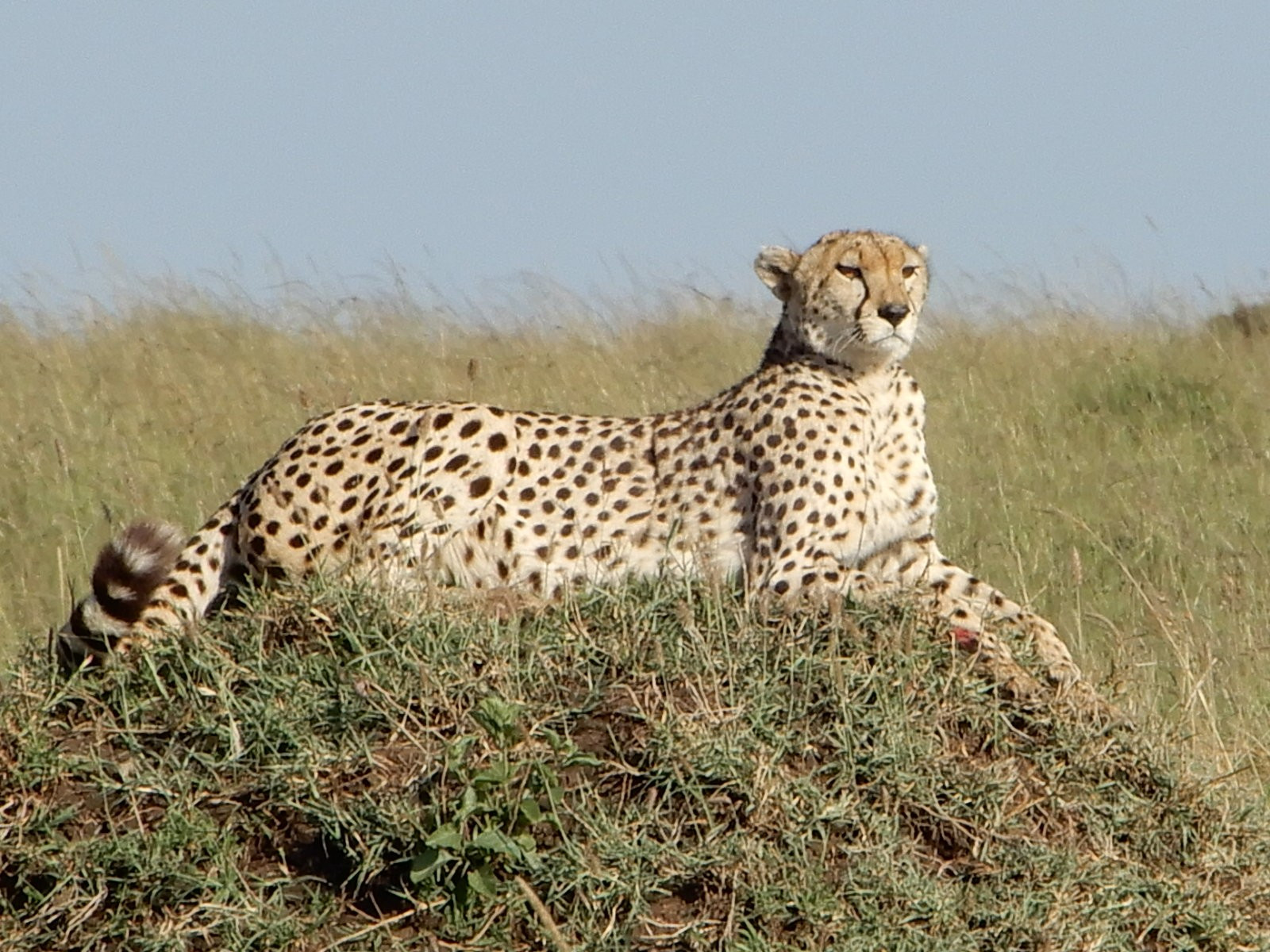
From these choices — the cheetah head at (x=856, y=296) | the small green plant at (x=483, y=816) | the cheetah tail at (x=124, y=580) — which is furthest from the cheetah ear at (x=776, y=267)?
the small green plant at (x=483, y=816)

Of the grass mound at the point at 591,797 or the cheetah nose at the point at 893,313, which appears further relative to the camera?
the cheetah nose at the point at 893,313

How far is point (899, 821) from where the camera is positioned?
A: 10.00 ft

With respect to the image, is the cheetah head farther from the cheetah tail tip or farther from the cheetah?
the cheetah tail tip

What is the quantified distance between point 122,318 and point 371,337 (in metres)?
1.02

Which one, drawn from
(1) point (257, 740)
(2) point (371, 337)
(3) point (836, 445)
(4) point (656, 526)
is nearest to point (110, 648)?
(1) point (257, 740)

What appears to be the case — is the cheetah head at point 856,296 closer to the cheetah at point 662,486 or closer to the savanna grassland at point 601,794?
the cheetah at point 662,486

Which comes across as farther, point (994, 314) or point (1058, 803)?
point (994, 314)

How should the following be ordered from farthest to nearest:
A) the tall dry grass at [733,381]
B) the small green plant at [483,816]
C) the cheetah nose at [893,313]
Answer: the tall dry grass at [733,381] < the cheetah nose at [893,313] < the small green plant at [483,816]

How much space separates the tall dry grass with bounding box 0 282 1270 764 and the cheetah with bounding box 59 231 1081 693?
64 centimetres

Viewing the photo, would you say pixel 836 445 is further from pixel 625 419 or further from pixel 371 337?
pixel 371 337

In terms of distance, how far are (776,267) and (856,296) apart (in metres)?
0.29

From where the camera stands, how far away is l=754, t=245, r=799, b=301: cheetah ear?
491 centimetres

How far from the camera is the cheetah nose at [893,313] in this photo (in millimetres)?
4641

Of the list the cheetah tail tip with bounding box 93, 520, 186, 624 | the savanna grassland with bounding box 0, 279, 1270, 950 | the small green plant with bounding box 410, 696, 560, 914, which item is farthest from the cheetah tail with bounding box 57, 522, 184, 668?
the small green plant with bounding box 410, 696, 560, 914
